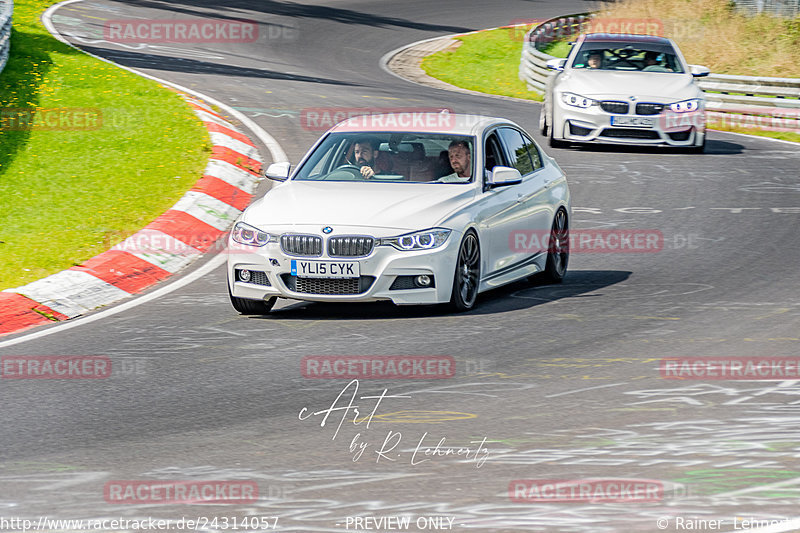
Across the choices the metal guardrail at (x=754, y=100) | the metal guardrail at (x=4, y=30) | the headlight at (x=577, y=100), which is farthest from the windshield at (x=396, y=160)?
the metal guardrail at (x=754, y=100)

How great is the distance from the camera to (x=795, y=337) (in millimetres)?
9266

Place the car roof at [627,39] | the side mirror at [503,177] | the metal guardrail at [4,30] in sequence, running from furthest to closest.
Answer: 1. the metal guardrail at [4,30]
2. the car roof at [627,39]
3. the side mirror at [503,177]

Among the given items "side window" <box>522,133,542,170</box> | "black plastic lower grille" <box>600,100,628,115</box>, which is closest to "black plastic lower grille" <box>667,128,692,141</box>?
"black plastic lower grille" <box>600,100,628,115</box>

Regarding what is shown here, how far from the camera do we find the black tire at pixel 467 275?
1006cm

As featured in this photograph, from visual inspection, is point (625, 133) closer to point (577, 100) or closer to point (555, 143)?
point (577, 100)

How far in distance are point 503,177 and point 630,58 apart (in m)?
10.4

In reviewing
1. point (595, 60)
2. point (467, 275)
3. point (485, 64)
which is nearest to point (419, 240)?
point (467, 275)

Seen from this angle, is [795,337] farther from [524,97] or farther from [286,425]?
[524,97]

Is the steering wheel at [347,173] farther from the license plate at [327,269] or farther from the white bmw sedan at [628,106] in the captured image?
the white bmw sedan at [628,106]

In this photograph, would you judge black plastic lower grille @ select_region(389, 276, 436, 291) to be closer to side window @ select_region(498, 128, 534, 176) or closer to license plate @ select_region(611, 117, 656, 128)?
side window @ select_region(498, 128, 534, 176)

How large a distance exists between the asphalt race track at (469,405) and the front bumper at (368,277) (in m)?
0.22

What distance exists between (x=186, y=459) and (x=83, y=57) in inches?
760

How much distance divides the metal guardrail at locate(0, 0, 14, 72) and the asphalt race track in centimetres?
1164

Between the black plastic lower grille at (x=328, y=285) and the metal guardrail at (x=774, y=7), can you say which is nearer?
the black plastic lower grille at (x=328, y=285)
